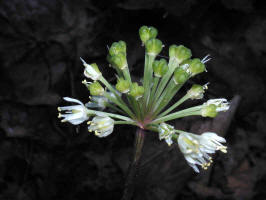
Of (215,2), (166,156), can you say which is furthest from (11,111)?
(215,2)

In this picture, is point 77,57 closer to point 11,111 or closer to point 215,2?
point 11,111

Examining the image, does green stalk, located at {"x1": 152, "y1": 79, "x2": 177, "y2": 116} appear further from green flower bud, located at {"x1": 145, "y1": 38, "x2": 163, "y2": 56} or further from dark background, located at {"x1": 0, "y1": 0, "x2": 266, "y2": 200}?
dark background, located at {"x1": 0, "y1": 0, "x2": 266, "y2": 200}

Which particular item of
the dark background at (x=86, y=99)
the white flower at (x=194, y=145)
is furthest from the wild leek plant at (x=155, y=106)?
the dark background at (x=86, y=99)

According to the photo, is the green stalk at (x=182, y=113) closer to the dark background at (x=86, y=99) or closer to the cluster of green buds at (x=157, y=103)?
the cluster of green buds at (x=157, y=103)

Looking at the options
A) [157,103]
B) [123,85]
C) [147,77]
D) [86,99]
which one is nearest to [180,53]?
[147,77]

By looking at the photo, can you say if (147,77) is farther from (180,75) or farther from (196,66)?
(196,66)
